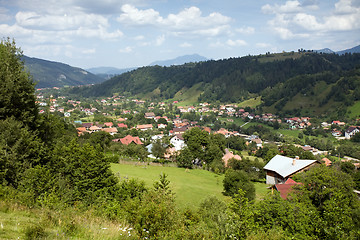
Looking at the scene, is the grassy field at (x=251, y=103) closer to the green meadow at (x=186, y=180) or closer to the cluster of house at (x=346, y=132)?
the cluster of house at (x=346, y=132)

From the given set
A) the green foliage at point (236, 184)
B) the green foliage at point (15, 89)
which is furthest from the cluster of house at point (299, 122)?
the green foliage at point (15, 89)

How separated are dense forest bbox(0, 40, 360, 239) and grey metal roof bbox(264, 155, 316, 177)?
546 inches

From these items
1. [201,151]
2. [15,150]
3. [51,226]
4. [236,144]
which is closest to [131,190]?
[15,150]

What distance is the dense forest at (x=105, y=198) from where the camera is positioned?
23.1 feet

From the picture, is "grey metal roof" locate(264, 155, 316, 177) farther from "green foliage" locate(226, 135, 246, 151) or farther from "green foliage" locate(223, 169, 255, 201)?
"green foliage" locate(226, 135, 246, 151)

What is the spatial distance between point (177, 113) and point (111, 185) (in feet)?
453

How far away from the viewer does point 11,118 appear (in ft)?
43.3

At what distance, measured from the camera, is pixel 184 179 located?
125 ft

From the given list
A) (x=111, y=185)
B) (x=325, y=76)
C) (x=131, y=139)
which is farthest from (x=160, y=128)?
(x=325, y=76)

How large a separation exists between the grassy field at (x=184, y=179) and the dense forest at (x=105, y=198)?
964cm

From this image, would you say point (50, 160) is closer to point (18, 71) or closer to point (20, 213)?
point (18, 71)

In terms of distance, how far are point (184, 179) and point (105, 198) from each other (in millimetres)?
25287

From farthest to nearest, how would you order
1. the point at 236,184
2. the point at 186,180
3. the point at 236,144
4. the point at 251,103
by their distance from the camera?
1. the point at 251,103
2. the point at 236,144
3. the point at 186,180
4. the point at 236,184

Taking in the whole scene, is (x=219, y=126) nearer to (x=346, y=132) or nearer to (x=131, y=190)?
(x=346, y=132)
